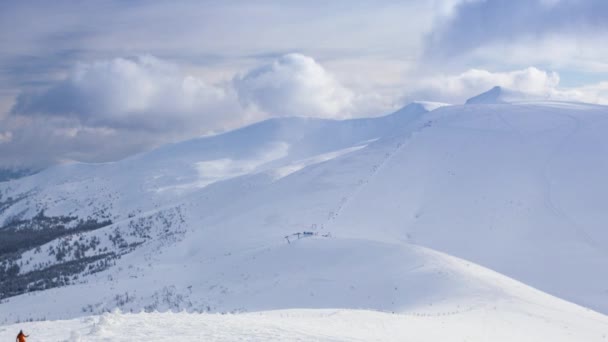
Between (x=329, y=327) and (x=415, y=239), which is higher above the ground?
(x=415, y=239)

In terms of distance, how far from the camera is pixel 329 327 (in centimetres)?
2827

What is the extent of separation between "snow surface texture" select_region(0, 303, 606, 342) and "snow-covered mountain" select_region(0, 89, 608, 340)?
217 centimetres

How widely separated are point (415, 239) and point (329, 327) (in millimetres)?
49683

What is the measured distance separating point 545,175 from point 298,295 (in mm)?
55686

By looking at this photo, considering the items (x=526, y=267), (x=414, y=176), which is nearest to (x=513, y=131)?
(x=414, y=176)

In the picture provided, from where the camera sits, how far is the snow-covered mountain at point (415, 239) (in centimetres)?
4984

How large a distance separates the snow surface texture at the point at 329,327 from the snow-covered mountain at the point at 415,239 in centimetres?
217

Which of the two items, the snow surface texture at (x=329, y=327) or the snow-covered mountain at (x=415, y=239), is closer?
the snow surface texture at (x=329, y=327)

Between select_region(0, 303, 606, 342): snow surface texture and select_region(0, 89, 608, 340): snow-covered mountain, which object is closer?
select_region(0, 303, 606, 342): snow surface texture

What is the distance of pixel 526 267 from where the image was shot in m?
63.6

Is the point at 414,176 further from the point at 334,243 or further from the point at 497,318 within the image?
the point at 497,318

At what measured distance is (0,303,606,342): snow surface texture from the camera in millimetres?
23172

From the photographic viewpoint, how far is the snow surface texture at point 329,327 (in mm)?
23172

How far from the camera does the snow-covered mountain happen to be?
164 ft
